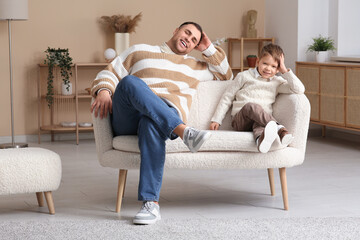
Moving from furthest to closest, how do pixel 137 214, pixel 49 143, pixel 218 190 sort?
pixel 49 143 → pixel 218 190 → pixel 137 214

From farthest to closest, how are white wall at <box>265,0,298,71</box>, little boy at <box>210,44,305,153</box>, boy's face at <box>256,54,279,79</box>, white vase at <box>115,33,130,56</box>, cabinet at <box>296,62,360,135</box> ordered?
1. white wall at <box>265,0,298,71</box>
2. white vase at <box>115,33,130,56</box>
3. cabinet at <box>296,62,360,135</box>
4. boy's face at <box>256,54,279,79</box>
5. little boy at <box>210,44,305,153</box>

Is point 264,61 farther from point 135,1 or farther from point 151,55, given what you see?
point 135,1

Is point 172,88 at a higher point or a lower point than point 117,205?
higher

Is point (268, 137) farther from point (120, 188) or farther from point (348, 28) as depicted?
point (348, 28)

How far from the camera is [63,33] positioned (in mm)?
6012

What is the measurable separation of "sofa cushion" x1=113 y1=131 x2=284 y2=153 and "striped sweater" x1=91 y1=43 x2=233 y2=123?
0.29 m

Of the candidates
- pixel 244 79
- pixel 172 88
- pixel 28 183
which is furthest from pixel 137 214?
pixel 244 79

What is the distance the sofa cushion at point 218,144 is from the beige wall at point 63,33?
3.10m

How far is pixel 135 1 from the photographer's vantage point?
623 centimetres

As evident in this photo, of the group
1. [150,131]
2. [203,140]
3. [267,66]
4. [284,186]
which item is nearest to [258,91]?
[267,66]

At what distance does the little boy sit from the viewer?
3365mm

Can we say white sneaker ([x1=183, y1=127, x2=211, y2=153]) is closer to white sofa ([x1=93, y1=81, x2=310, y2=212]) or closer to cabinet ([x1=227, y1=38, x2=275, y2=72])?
white sofa ([x1=93, y1=81, x2=310, y2=212])

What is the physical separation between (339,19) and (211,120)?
302 cm

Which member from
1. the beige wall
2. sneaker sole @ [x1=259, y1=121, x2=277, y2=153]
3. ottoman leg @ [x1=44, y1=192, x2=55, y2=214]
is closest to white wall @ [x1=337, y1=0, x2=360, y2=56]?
the beige wall
